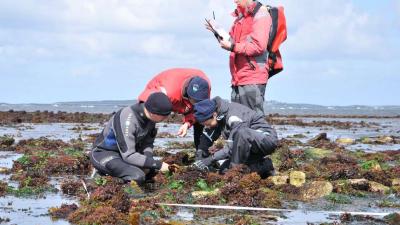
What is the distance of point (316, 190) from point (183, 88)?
2340mm

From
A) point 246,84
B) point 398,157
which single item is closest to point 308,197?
point 246,84

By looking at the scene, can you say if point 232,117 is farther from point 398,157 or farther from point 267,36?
point 398,157

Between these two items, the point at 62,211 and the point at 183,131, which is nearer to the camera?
the point at 62,211

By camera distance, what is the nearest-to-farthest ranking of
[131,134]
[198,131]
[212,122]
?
[131,134] < [212,122] < [198,131]

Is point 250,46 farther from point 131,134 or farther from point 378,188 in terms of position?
point 378,188

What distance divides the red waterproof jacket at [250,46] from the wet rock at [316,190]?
190cm

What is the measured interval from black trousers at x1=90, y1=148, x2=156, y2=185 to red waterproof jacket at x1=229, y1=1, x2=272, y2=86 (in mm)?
1905

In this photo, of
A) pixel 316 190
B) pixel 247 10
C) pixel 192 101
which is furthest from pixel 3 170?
pixel 316 190

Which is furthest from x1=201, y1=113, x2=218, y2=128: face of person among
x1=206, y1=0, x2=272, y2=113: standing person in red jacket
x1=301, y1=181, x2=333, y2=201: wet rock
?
x1=301, y1=181, x2=333, y2=201: wet rock

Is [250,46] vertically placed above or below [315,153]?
above

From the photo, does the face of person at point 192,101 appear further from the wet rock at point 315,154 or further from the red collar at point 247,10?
the wet rock at point 315,154

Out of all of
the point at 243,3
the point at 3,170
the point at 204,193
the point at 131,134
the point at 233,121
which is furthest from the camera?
the point at 3,170

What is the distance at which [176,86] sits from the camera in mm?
9180

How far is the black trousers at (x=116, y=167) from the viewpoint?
8.45 meters
